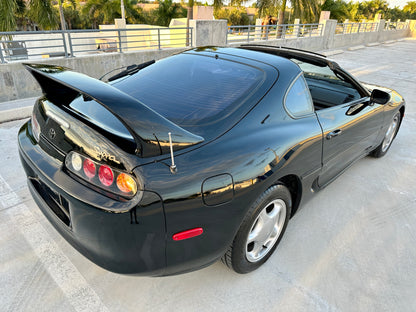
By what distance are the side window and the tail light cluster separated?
1.32m

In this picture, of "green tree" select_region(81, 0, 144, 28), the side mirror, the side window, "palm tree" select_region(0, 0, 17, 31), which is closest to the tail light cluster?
Result: the side window

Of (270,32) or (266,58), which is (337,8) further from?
(266,58)

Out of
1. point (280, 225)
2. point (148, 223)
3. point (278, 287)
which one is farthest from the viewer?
point (280, 225)

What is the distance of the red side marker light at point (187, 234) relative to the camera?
1633 mm

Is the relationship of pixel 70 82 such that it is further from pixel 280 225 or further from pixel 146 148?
pixel 280 225

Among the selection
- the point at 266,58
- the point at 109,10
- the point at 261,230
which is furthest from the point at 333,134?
the point at 109,10

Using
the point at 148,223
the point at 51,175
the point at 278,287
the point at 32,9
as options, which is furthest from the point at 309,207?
the point at 32,9

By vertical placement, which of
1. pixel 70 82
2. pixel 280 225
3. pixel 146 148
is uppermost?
pixel 70 82

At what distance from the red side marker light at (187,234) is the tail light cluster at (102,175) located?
33cm

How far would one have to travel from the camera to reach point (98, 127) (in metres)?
1.70

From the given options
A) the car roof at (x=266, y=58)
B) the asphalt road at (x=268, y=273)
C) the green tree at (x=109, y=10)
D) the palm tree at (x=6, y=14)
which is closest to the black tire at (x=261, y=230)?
the asphalt road at (x=268, y=273)

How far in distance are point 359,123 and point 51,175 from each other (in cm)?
275

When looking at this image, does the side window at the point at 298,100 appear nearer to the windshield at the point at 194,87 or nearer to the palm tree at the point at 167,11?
the windshield at the point at 194,87

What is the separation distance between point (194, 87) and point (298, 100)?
2.66ft
